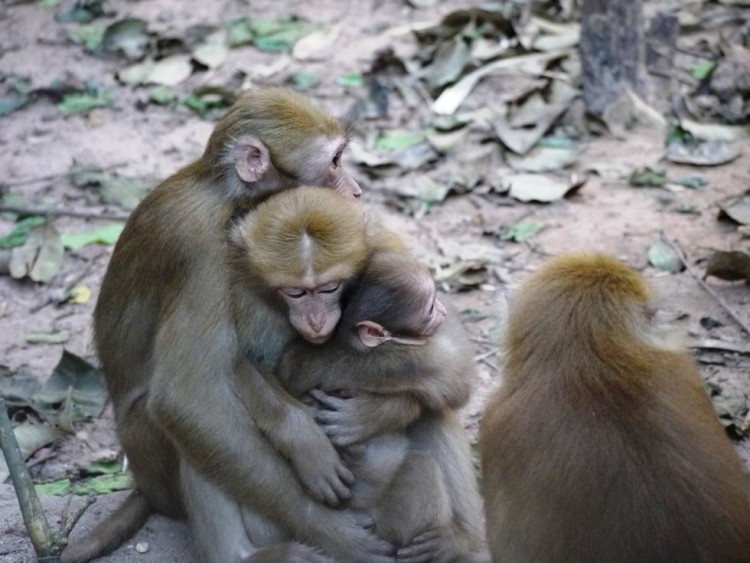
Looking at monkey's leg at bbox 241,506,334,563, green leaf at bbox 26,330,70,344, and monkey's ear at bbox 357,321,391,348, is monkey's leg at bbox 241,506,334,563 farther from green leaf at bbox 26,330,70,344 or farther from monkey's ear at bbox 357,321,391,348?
green leaf at bbox 26,330,70,344

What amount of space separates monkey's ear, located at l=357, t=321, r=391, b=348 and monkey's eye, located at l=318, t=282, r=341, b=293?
0.18 meters

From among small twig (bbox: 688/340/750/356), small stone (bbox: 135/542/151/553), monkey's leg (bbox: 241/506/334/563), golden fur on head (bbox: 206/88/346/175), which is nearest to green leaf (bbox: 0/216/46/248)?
small stone (bbox: 135/542/151/553)

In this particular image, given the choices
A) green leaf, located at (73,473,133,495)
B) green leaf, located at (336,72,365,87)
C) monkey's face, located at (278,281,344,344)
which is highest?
monkey's face, located at (278,281,344,344)

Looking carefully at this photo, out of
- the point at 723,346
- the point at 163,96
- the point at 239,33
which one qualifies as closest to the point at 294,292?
the point at 723,346

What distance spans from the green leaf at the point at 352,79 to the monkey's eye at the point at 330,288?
5.96 metres

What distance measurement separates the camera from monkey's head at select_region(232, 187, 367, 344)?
5062 mm

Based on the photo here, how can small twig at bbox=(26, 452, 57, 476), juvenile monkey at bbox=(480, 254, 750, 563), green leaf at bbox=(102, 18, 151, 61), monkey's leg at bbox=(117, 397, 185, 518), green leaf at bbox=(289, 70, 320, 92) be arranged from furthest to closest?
green leaf at bbox=(102, 18, 151, 61)
green leaf at bbox=(289, 70, 320, 92)
small twig at bbox=(26, 452, 57, 476)
monkey's leg at bbox=(117, 397, 185, 518)
juvenile monkey at bbox=(480, 254, 750, 563)

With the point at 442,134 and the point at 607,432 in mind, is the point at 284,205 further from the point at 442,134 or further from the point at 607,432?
the point at 442,134

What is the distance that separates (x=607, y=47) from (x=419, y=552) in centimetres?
578

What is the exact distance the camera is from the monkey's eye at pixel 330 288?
5.14 meters

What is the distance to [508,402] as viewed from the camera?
4.75m

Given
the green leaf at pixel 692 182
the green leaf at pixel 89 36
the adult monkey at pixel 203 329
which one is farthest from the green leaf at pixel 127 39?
the adult monkey at pixel 203 329

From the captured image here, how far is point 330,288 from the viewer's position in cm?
516

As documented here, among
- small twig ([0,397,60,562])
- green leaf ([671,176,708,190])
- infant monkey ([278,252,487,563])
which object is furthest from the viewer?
green leaf ([671,176,708,190])
